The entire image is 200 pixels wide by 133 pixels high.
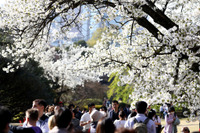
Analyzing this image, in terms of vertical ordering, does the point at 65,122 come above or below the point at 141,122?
above

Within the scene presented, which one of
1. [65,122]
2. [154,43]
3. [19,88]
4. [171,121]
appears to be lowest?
[171,121]

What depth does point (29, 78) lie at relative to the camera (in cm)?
2258

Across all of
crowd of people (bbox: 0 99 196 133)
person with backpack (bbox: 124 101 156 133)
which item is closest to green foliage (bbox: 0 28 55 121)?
crowd of people (bbox: 0 99 196 133)

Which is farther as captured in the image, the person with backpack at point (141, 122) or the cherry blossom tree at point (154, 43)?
the cherry blossom tree at point (154, 43)

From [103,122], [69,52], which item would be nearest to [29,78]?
[69,52]

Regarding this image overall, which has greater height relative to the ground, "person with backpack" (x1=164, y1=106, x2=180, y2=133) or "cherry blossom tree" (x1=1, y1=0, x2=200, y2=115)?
"cherry blossom tree" (x1=1, y1=0, x2=200, y2=115)

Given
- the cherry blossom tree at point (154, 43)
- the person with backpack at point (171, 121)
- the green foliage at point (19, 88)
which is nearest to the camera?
the cherry blossom tree at point (154, 43)

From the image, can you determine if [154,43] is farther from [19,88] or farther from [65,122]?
[19,88]

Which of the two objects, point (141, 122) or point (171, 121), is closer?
point (141, 122)

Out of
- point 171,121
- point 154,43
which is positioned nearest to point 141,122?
point 154,43

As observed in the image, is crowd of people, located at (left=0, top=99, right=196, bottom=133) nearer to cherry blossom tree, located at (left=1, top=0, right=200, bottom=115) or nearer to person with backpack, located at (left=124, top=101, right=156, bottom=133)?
person with backpack, located at (left=124, top=101, right=156, bottom=133)

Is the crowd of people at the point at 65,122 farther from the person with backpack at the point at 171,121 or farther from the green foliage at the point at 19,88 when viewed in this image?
the green foliage at the point at 19,88

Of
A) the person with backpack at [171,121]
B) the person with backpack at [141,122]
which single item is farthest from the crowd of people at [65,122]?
the person with backpack at [171,121]

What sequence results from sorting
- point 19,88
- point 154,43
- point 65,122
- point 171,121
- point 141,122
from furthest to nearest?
point 19,88, point 171,121, point 154,43, point 141,122, point 65,122
